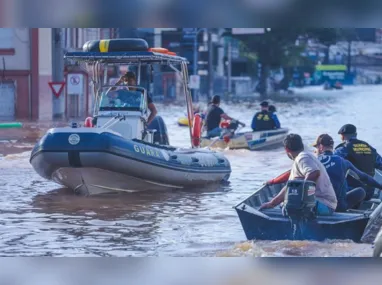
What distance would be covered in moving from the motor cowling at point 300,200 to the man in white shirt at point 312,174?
0.18 metres

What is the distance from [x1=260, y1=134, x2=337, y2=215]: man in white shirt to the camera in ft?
28.9

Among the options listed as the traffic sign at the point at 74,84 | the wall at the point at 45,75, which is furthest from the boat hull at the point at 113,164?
the wall at the point at 45,75

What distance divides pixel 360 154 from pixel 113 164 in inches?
143

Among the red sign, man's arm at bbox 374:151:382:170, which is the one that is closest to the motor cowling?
man's arm at bbox 374:151:382:170

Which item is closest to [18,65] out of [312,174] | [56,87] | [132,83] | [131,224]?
[56,87]

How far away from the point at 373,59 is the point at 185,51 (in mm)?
30608

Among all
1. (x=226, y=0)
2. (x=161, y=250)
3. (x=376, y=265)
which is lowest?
(x=161, y=250)

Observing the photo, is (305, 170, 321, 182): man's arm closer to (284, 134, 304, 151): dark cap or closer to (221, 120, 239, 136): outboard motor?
(284, 134, 304, 151): dark cap

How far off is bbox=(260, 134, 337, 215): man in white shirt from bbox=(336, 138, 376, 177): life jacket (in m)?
1.40

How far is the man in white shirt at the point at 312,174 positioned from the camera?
8.82 metres

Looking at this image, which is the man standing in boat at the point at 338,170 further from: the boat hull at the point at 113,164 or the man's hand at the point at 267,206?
the boat hull at the point at 113,164

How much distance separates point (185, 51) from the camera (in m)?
66.9

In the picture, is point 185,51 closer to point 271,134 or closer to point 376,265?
point 271,134

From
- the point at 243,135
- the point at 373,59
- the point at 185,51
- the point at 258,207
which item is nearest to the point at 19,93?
the point at 243,135
